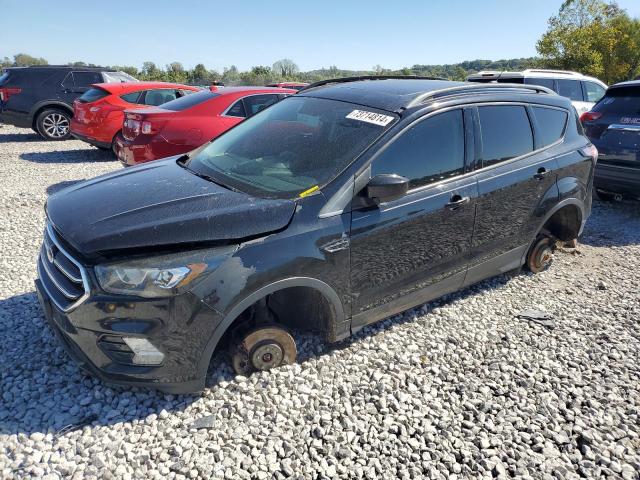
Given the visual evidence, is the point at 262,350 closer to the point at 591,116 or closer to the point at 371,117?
the point at 371,117

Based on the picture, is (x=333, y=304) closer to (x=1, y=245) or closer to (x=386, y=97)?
(x=386, y=97)

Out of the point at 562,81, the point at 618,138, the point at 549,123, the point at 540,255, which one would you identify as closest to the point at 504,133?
Answer: the point at 549,123

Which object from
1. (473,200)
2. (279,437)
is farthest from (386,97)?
(279,437)

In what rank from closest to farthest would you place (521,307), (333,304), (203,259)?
(203,259) → (333,304) → (521,307)

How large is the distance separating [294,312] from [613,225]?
17.4 ft

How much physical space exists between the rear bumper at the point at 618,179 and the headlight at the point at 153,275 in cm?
586

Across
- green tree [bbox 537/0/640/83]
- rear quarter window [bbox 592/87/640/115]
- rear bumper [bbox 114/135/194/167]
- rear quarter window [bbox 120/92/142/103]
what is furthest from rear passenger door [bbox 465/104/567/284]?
green tree [bbox 537/0/640/83]

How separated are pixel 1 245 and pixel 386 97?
4346 mm

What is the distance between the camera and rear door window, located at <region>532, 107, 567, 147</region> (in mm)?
4047

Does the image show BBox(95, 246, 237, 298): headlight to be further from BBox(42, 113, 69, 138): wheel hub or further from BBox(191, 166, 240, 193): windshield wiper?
BBox(42, 113, 69, 138): wheel hub

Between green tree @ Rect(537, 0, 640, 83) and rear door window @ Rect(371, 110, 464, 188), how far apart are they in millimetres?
25427

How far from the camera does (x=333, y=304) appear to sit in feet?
9.41

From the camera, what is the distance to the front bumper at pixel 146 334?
90.7 inches

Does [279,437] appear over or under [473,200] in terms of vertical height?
under
